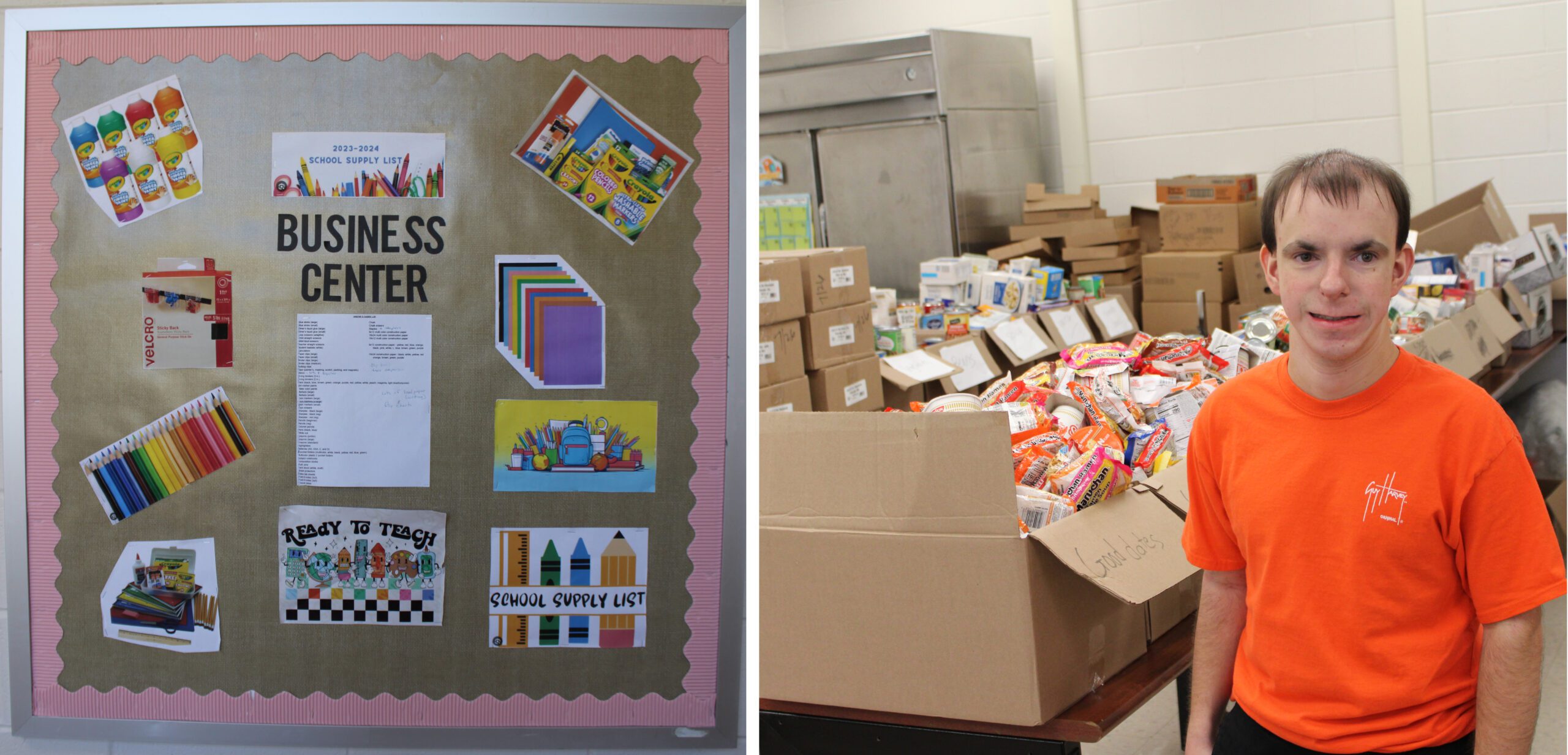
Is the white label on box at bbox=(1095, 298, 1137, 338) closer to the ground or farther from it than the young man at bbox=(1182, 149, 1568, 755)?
farther from it

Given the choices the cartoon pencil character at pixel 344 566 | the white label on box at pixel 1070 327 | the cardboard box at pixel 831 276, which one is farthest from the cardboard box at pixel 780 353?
the white label on box at pixel 1070 327

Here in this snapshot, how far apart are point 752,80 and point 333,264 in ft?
2.78

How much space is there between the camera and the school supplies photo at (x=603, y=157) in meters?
2.03

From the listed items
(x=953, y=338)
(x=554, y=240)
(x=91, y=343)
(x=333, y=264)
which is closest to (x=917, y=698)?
(x=554, y=240)

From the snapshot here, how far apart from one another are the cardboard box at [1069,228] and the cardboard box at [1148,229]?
76 millimetres

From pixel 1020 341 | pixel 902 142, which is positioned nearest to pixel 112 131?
pixel 1020 341

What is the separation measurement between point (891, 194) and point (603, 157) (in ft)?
12.0

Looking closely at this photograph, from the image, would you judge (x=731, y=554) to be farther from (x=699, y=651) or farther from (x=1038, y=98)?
(x=1038, y=98)

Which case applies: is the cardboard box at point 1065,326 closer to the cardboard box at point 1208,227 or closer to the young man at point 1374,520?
the cardboard box at point 1208,227

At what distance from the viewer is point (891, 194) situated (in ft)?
18.2

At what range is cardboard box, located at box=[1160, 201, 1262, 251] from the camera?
5.14 metres

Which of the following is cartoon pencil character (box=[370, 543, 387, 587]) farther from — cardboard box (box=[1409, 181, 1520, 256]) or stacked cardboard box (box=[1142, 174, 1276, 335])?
cardboard box (box=[1409, 181, 1520, 256])

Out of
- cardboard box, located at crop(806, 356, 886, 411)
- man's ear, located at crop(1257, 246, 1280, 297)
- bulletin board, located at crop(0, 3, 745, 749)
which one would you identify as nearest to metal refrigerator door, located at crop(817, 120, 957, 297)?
cardboard box, located at crop(806, 356, 886, 411)

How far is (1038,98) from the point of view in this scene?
6.29 meters
